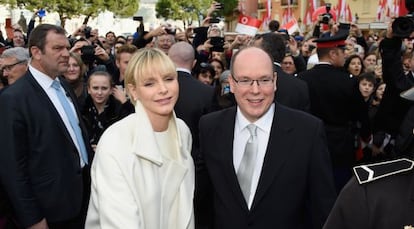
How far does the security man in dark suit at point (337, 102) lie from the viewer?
18.5 feet

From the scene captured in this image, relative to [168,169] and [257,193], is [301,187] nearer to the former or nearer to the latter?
[257,193]

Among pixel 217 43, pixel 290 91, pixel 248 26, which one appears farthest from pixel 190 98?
pixel 248 26

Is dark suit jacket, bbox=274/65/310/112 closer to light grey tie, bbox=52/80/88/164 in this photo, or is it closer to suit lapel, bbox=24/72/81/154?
light grey tie, bbox=52/80/88/164

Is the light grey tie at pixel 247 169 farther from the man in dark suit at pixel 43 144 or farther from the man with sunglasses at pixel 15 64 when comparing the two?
the man with sunglasses at pixel 15 64

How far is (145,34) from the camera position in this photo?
8.81 metres

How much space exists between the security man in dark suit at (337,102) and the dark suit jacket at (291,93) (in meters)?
0.84

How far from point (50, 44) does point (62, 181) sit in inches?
41.3

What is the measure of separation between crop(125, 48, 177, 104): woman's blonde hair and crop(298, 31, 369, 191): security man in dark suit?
10.6 feet

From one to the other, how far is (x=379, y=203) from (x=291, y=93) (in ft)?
10.4

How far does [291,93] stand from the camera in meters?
4.82

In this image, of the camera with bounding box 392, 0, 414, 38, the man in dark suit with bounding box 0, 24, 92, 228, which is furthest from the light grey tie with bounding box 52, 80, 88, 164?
the camera with bounding box 392, 0, 414, 38

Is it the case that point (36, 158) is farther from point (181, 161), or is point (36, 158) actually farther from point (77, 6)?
point (77, 6)

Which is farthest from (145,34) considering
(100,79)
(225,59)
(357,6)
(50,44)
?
(357,6)

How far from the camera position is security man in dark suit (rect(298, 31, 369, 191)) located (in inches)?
222
